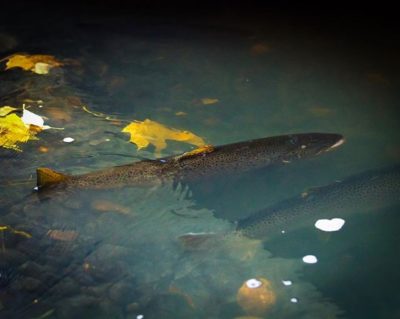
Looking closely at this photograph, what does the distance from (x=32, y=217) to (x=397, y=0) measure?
16.5 feet

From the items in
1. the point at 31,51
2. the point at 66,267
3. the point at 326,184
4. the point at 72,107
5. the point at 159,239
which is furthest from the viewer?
the point at 31,51

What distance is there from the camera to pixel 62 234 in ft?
9.12

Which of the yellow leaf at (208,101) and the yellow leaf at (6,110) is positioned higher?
the yellow leaf at (208,101)

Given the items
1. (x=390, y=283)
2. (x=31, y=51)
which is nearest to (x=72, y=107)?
(x=31, y=51)

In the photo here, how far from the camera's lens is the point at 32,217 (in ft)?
9.49

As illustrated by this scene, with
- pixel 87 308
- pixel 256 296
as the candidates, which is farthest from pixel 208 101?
pixel 87 308

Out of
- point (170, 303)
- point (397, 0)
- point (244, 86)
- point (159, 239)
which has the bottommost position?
point (170, 303)

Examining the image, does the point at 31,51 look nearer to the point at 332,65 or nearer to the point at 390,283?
the point at 332,65

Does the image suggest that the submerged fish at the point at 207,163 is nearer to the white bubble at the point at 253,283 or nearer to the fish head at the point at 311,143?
the fish head at the point at 311,143

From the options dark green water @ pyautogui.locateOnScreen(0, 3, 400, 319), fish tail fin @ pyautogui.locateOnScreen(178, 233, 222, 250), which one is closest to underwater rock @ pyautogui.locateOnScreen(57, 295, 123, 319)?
dark green water @ pyautogui.locateOnScreen(0, 3, 400, 319)

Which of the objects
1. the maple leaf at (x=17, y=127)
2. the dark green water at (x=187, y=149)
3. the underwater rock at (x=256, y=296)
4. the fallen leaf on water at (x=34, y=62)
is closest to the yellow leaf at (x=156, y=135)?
the dark green water at (x=187, y=149)

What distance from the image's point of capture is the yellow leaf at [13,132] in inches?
138

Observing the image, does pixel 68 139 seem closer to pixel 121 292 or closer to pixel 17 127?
pixel 17 127

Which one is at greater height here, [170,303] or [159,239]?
[159,239]
